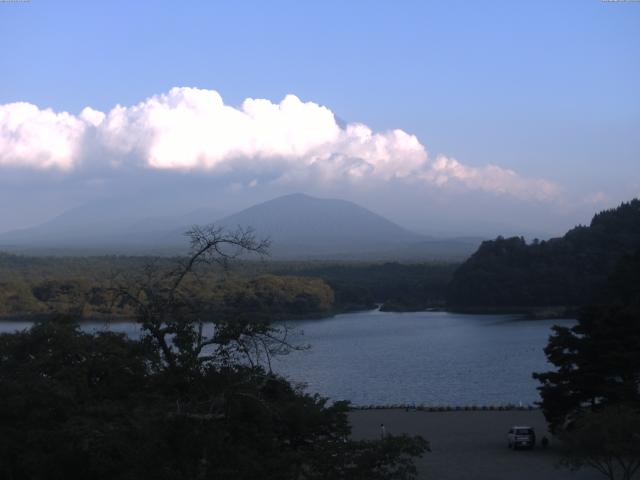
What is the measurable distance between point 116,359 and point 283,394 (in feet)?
3.90

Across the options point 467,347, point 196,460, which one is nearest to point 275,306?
point 467,347

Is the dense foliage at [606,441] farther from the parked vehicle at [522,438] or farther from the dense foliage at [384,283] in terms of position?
the dense foliage at [384,283]

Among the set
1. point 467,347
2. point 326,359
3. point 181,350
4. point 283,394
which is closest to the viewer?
point 181,350

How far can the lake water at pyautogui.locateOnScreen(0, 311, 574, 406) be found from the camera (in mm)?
16656

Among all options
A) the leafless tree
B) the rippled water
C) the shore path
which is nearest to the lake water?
the rippled water

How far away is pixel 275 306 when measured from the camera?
3369cm

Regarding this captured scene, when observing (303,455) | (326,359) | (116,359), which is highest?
(116,359)

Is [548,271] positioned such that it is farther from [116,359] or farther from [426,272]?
[116,359]

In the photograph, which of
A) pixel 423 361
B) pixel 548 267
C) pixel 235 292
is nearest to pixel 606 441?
pixel 423 361

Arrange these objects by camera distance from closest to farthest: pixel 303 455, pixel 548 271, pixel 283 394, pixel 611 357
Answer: pixel 303 455
pixel 283 394
pixel 611 357
pixel 548 271

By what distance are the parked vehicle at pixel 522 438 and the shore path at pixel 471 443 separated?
9 centimetres

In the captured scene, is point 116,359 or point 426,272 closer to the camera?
point 116,359

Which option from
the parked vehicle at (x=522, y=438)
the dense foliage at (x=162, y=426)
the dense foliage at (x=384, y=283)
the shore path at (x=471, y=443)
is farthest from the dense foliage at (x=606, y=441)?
the dense foliage at (x=384, y=283)

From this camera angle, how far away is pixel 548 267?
39.6 meters
